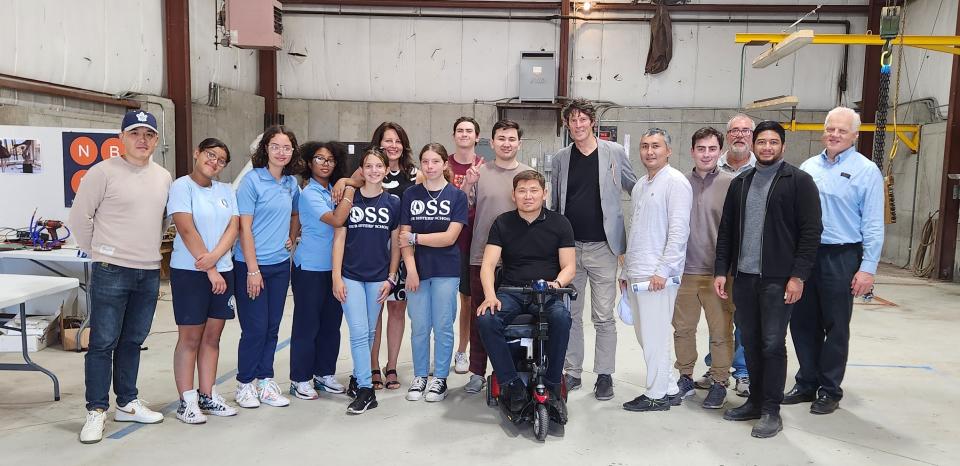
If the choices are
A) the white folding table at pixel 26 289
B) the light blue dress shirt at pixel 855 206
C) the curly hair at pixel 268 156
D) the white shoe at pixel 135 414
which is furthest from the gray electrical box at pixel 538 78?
the white shoe at pixel 135 414

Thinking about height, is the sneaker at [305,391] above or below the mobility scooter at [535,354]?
below

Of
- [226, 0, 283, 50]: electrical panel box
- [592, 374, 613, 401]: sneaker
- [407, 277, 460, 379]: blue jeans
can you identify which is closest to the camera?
[407, 277, 460, 379]: blue jeans

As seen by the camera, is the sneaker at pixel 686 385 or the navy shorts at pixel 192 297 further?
the sneaker at pixel 686 385

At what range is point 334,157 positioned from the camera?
3520 millimetres

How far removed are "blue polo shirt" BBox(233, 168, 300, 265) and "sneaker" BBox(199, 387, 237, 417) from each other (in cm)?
72

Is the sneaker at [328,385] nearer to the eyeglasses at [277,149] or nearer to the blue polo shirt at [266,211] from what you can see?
the blue polo shirt at [266,211]

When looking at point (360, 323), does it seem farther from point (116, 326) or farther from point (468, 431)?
point (116, 326)

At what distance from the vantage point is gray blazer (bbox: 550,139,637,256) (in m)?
3.52

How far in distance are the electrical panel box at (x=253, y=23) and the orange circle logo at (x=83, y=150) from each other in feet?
11.4

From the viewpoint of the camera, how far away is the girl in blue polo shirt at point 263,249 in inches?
127

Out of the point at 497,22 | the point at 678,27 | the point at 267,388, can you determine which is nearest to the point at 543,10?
the point at 497,22

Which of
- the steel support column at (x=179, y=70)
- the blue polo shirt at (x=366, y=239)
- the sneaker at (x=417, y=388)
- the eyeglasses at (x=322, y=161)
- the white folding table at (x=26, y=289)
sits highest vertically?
the steel support column at (x=179, y=70)

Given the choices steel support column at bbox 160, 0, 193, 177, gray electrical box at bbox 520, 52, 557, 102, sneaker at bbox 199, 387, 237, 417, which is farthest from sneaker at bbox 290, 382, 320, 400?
gray electrical box at bbox 520, 52, 557, 102

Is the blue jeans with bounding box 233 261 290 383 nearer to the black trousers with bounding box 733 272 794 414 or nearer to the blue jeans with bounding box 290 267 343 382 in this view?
the blue jeans with bounding box 290 267 343 382
